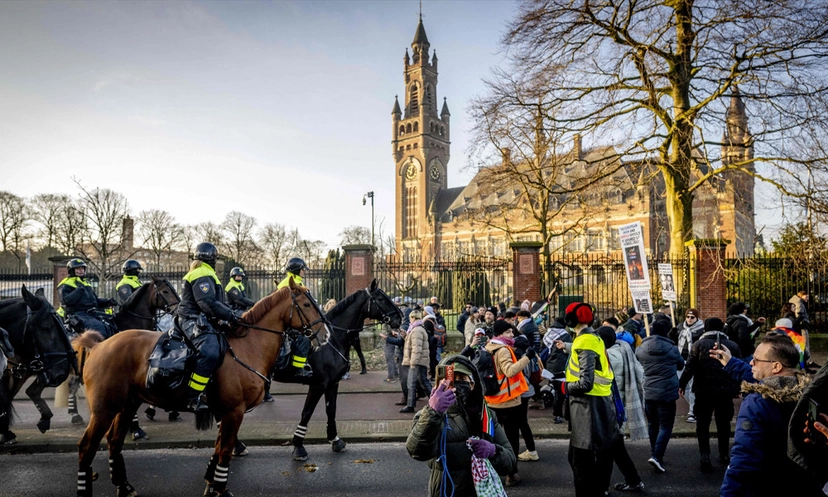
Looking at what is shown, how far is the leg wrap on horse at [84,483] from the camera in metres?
5.69

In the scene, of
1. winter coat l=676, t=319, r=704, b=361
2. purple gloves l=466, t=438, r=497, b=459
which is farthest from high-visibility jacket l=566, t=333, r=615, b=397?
winter coat l=676, t=319, r=704, b=361

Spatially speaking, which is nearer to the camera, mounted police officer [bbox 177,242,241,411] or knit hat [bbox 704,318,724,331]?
mounted police officer [bbox 177,242,241,411]

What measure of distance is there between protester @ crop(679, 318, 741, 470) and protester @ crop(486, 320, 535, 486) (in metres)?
2.21

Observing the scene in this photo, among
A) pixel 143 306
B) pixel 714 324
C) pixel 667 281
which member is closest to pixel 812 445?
pixel 714 324

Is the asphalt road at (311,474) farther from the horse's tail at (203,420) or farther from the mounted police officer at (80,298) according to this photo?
the mounted police officer at (80,298)

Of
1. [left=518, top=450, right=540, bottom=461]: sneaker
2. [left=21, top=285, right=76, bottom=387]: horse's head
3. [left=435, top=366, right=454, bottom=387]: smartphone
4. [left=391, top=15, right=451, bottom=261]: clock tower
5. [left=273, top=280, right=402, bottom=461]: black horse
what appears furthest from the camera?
[left=391, top=15, right=451, bottom=261]: clock tower

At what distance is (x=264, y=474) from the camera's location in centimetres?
677

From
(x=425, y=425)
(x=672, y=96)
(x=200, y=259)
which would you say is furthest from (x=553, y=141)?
(x=425, y=425)

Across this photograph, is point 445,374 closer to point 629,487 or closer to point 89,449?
point 629,487

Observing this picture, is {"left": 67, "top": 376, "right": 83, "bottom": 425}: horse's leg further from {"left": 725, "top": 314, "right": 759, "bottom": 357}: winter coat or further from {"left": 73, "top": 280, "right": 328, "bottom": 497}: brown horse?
{"left": 725, "top": 314, "right": 759, "bottom": 357}: winter coat

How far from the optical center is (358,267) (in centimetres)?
1831

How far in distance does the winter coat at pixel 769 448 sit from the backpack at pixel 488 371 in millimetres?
3108

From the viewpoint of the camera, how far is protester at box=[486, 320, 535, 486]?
237 inches

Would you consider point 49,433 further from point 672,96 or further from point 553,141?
point 672,96
